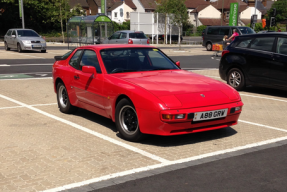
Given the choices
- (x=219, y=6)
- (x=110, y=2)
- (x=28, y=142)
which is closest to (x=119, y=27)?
(x=110, y=2)

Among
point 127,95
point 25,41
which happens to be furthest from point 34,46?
point 127,95

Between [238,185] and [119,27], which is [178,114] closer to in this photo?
[238,185]

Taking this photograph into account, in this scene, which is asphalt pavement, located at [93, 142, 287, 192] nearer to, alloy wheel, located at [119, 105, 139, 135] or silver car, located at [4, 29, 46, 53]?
alloy wheel, located at [119, 105, 139, 135]

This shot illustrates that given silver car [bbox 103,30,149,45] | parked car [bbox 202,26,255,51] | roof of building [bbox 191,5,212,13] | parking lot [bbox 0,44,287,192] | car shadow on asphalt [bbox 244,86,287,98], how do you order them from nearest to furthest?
parking lot [bbox 0,44,287,192]
car shadow on asphalt [bbox 244,86,287,98]
silver car [bbox 103,30,149,45]
parked car [bbox 202,26,255,51]
roof of building [bbox 191,5,212,13]

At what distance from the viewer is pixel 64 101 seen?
7789mm

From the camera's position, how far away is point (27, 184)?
4.10 metres

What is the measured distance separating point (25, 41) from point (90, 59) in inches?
810

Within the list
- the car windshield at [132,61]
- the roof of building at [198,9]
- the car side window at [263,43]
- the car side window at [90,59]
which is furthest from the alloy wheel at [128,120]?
the roof of building at [198,9]

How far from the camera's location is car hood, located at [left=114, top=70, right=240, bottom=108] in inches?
209

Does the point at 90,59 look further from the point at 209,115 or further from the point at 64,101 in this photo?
the point at 209,115

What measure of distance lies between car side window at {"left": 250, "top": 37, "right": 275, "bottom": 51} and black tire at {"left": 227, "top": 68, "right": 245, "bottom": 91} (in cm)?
81

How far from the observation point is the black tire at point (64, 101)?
24.6 ft

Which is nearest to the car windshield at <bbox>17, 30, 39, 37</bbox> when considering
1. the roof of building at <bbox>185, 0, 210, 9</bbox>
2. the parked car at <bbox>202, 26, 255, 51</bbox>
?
the parked car at <bbox>202, 26, 255, 51</bbox>

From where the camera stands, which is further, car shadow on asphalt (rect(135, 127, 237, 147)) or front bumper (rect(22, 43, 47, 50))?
front bumper (rect(22, 43, 47, 50))
